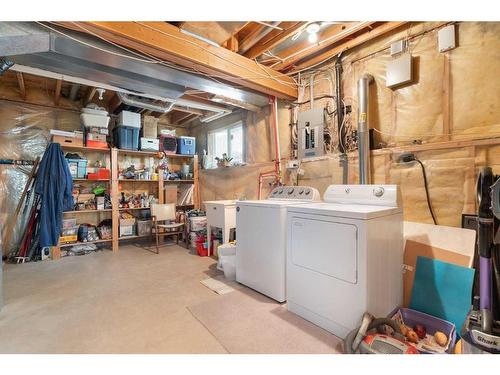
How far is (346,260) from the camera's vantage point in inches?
65.6

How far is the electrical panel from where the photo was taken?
2918mm

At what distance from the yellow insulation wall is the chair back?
9.85 feet

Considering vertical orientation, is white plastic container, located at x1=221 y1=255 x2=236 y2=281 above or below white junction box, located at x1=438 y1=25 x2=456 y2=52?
below

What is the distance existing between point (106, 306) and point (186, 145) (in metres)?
3.53

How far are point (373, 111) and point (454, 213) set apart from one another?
1.25 metres

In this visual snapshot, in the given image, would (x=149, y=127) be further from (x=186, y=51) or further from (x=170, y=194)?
(x=186, y=51)

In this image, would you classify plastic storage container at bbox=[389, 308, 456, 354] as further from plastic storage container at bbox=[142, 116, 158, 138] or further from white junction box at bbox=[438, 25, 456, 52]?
plastic storage container at bbox=[142, 116, 158, 138]

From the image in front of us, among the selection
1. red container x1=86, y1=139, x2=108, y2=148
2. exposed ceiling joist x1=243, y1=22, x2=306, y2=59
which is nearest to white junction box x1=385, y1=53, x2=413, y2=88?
exposed ceiling joist x1=243, y1=22, x2=306, y2=59

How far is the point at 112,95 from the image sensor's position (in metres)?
4.30

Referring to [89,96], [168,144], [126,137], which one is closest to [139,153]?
[126,137]

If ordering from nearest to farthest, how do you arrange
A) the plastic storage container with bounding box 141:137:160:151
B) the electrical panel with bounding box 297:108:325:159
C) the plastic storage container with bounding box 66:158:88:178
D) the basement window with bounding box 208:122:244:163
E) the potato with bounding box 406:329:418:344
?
the potato with bounding box 406:329:418:344 → the electrical panel with bounding box 297:108:325:159 → the plastic storage container with bounding box 66:158:88:178 → the basement window with bounding box 208:122:244:163 → the plastic storage container with bounding box 141:137:160:151
